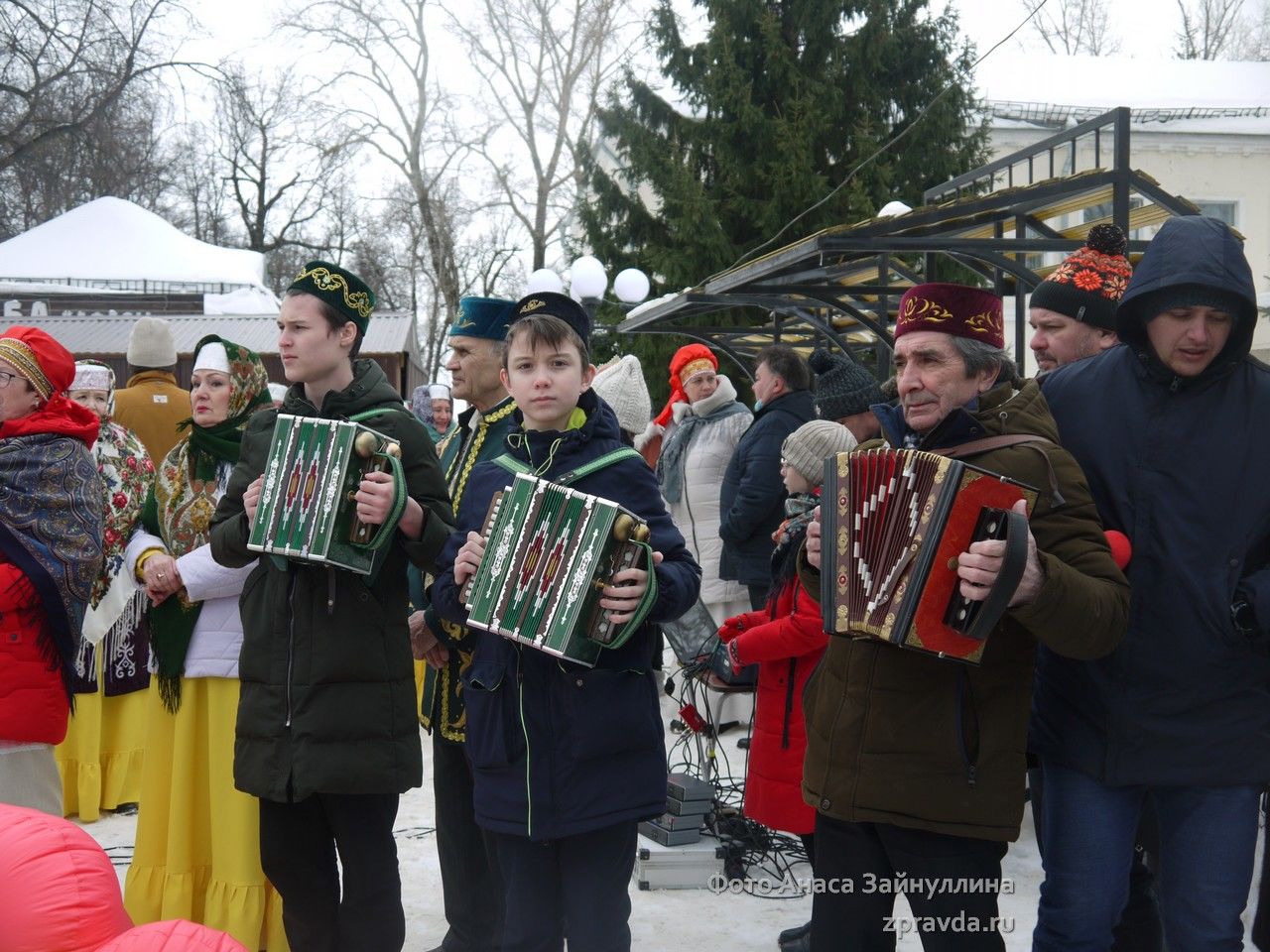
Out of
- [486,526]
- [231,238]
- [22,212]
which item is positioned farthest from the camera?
[231,238]

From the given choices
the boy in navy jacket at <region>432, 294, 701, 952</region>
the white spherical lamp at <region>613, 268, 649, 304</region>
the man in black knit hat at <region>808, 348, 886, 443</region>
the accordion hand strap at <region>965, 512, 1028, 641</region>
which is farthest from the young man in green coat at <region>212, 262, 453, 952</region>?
the white spherical lamp at <region>613, 268, 649, 304</region>

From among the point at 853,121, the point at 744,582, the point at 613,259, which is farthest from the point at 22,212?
the point at 744,582

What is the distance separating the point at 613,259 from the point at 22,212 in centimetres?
1428

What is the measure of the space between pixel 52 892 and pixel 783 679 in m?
2.66

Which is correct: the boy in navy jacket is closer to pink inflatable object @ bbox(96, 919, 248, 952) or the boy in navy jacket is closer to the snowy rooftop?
pink inflatable object @ bbox(96, 919, 248, 952)

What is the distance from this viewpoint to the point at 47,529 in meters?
3.99

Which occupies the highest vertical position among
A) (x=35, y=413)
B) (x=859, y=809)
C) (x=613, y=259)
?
(x=613, y=259)

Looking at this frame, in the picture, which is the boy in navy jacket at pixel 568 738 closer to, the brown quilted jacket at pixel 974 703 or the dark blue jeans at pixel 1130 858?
the brown quilted jacket at pixel 974 703

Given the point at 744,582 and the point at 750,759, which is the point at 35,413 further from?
the point at 744,582

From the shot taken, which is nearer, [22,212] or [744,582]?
[744,582]

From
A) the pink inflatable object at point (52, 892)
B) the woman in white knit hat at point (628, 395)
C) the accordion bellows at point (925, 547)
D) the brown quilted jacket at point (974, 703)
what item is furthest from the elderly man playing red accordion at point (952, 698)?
the woman in white knit hat at point (628, 395)

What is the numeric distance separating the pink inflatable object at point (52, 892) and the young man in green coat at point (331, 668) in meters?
0.88

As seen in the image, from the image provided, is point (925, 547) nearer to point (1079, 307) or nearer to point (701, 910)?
point (1079, 307)

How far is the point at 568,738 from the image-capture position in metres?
3.07
